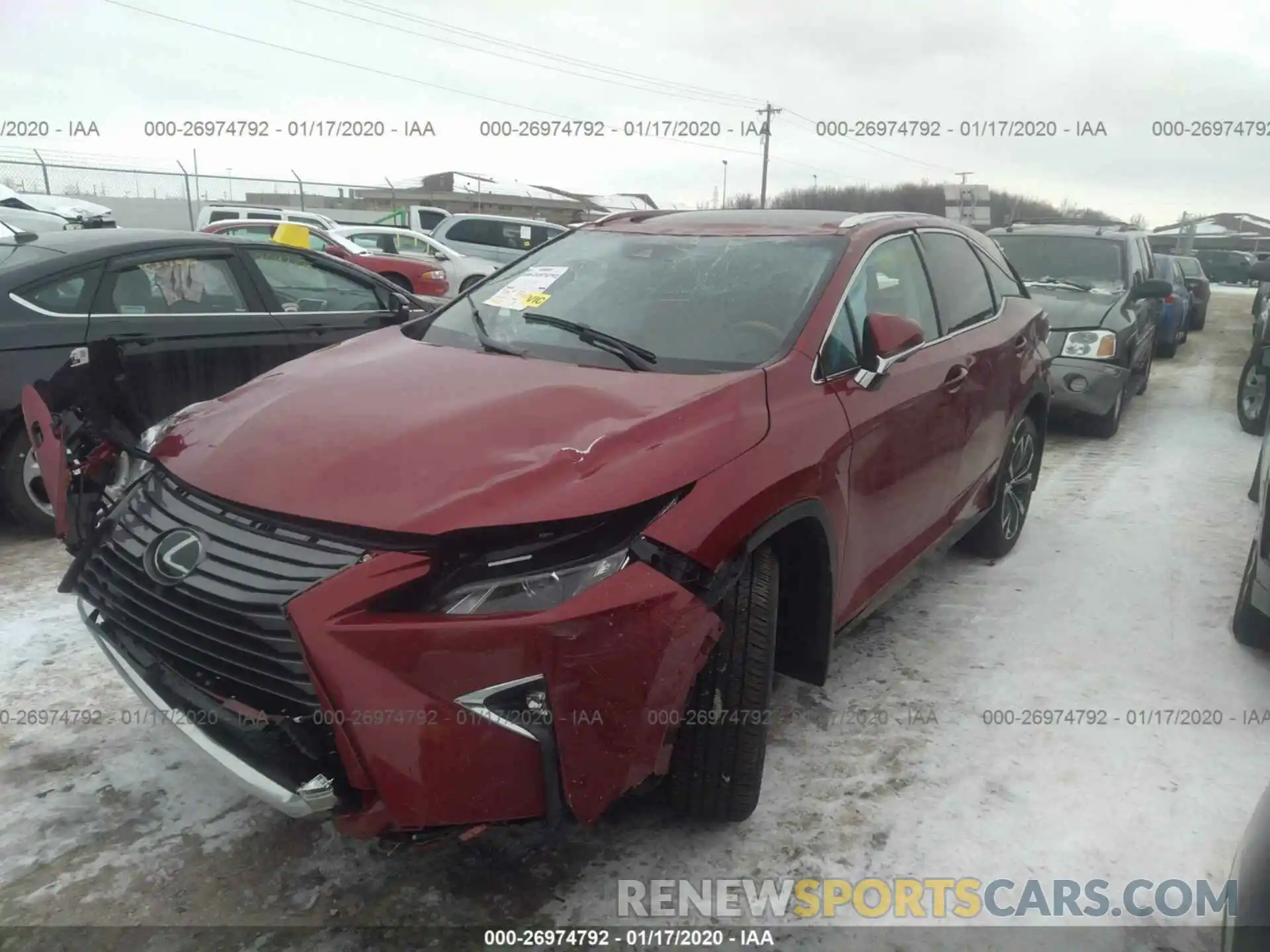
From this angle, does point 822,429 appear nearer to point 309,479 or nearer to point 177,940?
point 309,479

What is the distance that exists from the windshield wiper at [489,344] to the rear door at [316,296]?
245cm

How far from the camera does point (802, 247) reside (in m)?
3.31

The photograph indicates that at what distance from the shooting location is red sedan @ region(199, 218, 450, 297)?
44.2 feet

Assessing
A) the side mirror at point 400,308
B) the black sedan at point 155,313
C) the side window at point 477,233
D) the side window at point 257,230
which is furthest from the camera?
the side window at point 477,233

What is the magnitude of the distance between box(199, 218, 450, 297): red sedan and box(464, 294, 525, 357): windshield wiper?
10.6 metres

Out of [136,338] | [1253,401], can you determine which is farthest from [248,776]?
[1253,401]

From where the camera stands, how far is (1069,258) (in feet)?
27.5

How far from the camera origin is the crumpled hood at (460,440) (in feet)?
6.76

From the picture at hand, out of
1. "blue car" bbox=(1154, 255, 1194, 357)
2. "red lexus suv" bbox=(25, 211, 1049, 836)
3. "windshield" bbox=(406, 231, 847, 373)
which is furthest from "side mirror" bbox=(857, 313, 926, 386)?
"blue car" bbox=(1154, 255, 1194, 357)

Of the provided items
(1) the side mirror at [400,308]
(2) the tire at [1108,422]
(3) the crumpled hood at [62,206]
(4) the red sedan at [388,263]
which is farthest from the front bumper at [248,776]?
(3) the crumpled hood at [62,206]

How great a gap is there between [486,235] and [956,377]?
1616cm

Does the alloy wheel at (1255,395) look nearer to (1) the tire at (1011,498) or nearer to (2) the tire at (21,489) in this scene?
(1) the tire at (1011,498)

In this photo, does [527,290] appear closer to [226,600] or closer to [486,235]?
[226,600]

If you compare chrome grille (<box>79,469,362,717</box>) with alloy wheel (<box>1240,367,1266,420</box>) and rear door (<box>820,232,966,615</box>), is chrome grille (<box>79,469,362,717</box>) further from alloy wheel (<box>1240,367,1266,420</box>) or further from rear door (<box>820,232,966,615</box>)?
alloy wheel (<box>1240,367,1266,420</box>)
